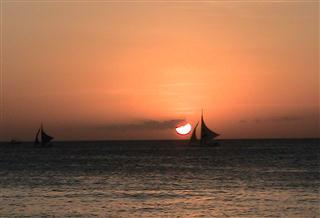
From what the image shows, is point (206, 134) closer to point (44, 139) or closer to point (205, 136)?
point (205, 136)

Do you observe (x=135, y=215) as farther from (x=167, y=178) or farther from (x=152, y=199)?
(x=167, y=178)

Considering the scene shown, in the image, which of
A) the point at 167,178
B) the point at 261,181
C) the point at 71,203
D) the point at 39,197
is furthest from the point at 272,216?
the point at 167,178

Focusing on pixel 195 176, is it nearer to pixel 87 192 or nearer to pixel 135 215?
pixel 87 192

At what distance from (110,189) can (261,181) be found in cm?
1455

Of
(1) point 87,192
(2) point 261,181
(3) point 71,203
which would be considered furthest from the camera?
(2) point 261,181

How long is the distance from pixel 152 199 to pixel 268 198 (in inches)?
295

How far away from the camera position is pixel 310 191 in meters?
44.0

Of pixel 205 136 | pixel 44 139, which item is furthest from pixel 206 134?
pixel 44 139

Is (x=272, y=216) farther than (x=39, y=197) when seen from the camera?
No

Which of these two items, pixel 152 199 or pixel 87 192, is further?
pixel 87 192

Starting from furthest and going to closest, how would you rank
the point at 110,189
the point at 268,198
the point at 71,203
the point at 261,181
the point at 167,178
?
the point at 167,178 → the point at 261,181 → the point at 110,189 → the point at 268,198 → the point at 71,203

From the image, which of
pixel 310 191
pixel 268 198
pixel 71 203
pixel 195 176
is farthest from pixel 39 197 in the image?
pixel 195 176

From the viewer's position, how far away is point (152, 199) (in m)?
38.2

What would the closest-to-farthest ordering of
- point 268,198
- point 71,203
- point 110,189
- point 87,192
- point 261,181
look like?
point 71,203 → point 268,198 → point 87,192 → point 110,189 → point 261,181
